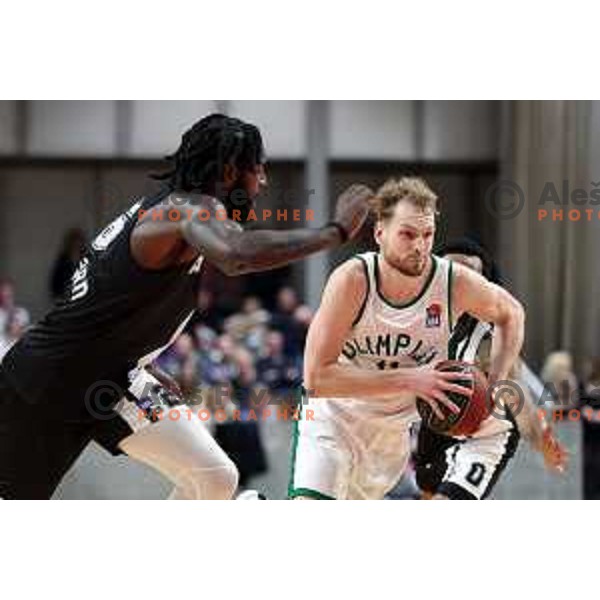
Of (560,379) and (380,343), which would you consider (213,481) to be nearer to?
(380,343)

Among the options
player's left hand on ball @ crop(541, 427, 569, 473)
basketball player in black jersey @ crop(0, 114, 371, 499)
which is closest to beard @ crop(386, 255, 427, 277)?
basketball player in black jersey @ crop(0, 114, 371, 499)

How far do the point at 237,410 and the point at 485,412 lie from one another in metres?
1.98

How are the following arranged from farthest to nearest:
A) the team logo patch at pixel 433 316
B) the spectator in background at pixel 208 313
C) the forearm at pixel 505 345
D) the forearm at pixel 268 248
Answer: the spectator in background at pixel 208 313 → the forearm at pixel 505 345 → the team logo patch at pixel 433 316 → the forearm at pixel 268 248

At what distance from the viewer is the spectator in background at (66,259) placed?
7.94 meters

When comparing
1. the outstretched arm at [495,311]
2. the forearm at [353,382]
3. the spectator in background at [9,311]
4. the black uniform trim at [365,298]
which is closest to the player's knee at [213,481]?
the forearm at [353,382]

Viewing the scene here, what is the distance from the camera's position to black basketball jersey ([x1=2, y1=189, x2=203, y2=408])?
510cm

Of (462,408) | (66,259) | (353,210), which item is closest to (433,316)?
(462,408)

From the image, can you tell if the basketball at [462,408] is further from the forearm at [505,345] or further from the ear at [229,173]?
the ear at [229,173]

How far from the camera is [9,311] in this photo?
7980 millimetres

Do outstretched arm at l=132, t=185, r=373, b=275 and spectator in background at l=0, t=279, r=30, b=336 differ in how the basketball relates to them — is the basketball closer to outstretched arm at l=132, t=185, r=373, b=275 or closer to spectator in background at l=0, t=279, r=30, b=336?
outstretched arm at l=132, t=185, r=373, b=275

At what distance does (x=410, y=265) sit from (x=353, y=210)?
3.18 ft

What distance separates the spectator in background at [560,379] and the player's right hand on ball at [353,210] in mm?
2566
